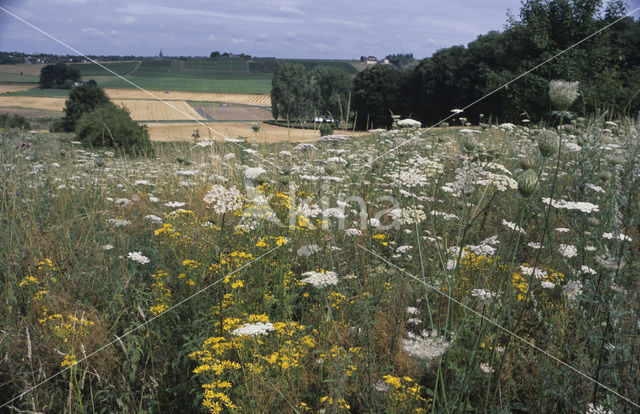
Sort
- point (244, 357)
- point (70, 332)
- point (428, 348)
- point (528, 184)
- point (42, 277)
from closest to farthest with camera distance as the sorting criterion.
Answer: point (428, 348), point (528, 184), point (244, 357), point (70, 332), point (42, 277)

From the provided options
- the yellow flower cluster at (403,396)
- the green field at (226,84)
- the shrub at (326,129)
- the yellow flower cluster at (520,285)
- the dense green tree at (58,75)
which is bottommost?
the yellow flower cluster at (403,396)

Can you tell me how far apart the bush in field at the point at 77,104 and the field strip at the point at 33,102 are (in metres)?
0.84

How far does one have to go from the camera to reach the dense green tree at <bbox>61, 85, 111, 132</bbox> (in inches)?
1414

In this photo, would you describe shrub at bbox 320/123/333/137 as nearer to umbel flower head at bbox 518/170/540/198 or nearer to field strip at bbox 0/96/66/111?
umbel flower head at bbox 518/170/540/198

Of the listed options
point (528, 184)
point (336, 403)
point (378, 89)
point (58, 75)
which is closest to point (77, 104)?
point (58, 75)

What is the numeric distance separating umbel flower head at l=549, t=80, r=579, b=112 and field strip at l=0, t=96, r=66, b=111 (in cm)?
2589

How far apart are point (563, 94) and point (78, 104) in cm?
4291

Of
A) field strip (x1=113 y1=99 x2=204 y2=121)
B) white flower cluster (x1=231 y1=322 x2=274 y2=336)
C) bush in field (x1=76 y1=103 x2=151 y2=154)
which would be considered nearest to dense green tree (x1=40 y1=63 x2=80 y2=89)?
bush in field (x1=76 y1=103 x2=151 y2=154)

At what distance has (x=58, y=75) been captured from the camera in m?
19.5

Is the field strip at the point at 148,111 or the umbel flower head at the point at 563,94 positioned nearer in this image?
the umbel flower head at the point at 563,94

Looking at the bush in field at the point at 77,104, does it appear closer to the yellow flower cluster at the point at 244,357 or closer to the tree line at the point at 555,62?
the tree line at the point at 555,62

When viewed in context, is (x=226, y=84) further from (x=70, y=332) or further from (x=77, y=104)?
(x=70, y=332)

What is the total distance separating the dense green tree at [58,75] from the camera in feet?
60.9

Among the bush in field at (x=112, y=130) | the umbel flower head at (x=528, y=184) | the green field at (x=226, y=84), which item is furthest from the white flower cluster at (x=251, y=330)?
the green field at (x=226, y=84)
